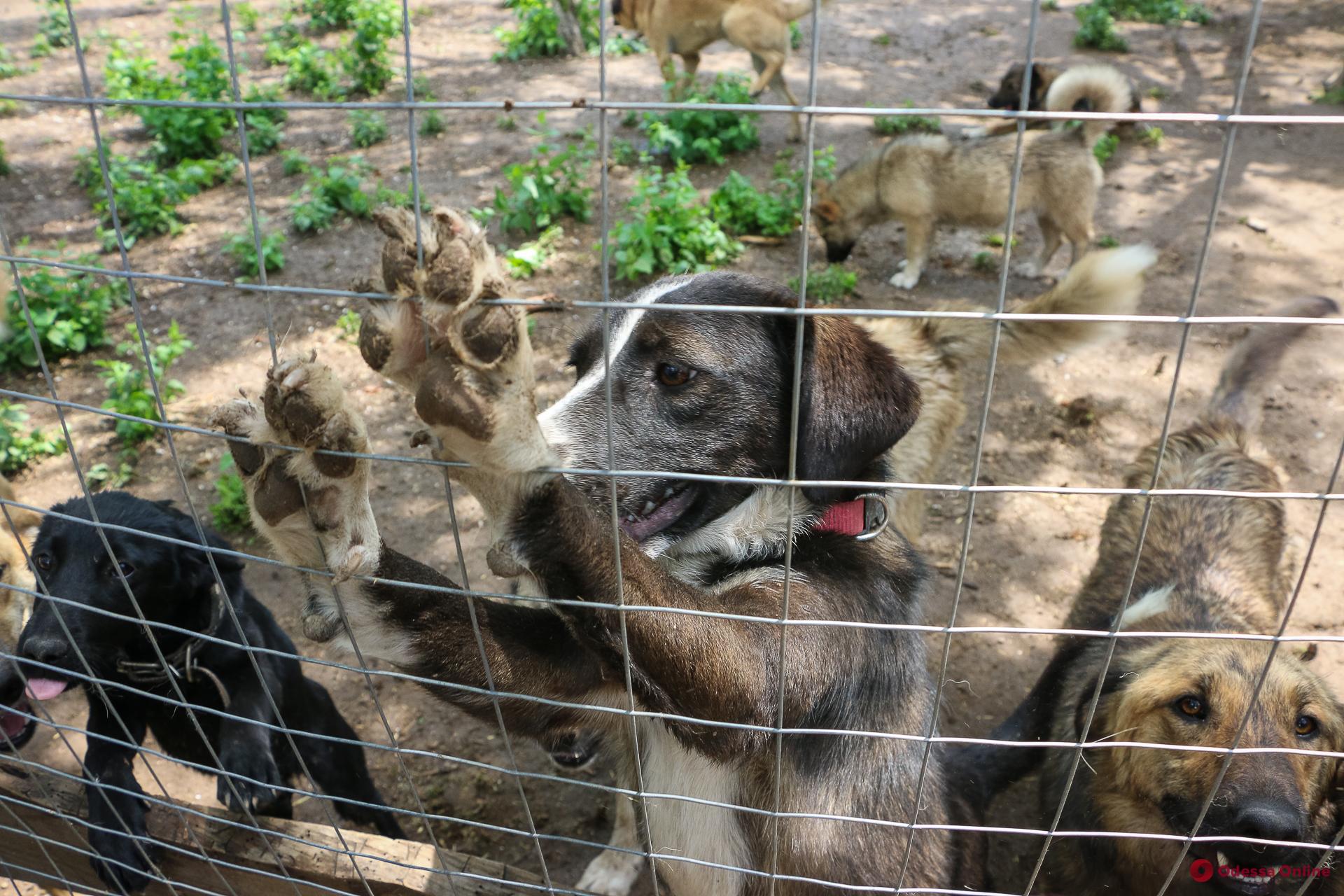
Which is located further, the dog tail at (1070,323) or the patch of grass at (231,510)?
the patch of grass at (231,510)

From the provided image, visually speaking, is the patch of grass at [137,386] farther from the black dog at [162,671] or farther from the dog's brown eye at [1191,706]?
the dog's brown eye at [1191,706]

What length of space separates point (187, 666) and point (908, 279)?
5.66 m

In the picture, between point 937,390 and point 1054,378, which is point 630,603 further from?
point 1054,378

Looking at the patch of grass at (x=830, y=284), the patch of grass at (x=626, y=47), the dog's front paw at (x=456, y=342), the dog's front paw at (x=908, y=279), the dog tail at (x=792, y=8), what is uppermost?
the dog tail at (x=792, y=8)

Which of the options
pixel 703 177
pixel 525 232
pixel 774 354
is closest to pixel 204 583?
pixel 774 354

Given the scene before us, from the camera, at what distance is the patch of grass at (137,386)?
5012 mm

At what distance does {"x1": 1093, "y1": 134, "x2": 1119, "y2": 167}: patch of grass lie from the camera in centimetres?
818

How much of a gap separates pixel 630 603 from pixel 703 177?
6958 mm

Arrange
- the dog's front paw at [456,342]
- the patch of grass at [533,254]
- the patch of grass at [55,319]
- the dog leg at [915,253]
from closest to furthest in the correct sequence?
the dog's front paw at [456,342]
the patch of grass at [55,319]
the patch of grass at [533,254]
the dog leg at [915,253]

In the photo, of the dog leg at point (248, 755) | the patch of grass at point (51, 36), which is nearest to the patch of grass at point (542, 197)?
the dog leg at point (248, 755)

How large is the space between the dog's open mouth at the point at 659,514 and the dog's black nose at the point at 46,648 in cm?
165

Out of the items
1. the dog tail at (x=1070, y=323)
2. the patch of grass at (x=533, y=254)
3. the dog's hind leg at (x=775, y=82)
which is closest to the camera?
the dog tail at (x=1070, y=323)

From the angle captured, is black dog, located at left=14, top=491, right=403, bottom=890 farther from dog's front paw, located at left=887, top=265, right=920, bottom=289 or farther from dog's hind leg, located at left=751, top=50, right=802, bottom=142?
dog's hind leg, located at left=751, top=50, right=802, bottom=142

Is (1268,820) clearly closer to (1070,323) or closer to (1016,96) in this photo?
(1070,323)
